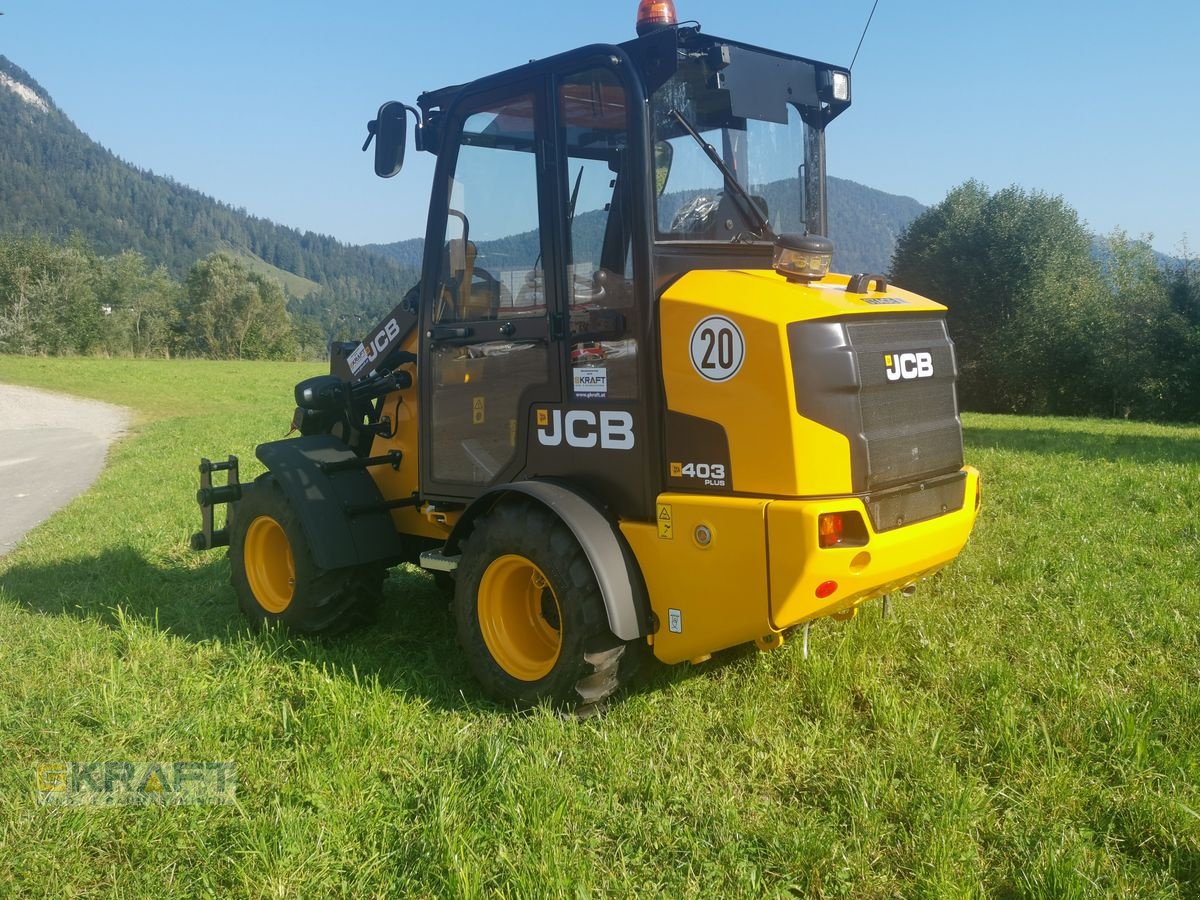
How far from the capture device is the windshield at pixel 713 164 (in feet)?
13.6

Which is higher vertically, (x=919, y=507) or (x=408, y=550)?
(x=919, y=507)

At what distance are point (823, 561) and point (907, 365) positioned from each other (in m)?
1.01

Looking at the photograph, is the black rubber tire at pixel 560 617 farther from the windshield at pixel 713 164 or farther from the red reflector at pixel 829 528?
the windshield at pixel 713 164

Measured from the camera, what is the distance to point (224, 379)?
122 feet

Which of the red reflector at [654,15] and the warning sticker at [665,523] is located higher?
the red reflector at [654,15]

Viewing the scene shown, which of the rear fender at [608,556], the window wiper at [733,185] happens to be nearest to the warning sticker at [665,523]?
the rear fender at [608,556]

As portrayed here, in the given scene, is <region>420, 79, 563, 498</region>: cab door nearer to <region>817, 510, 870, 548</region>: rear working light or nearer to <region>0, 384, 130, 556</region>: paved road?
<region>817, 510, 870, 548</region>: rear working light

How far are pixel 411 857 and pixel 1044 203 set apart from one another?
41913 millimetres

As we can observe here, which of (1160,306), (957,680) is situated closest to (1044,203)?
(1160,306)

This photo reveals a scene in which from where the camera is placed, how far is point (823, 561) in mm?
3578

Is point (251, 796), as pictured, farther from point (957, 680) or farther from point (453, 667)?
point (957, 680)

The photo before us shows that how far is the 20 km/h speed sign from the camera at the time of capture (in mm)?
3707

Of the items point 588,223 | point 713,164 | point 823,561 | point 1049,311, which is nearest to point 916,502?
point 823,561

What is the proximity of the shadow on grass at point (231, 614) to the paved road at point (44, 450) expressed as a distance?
204cm
